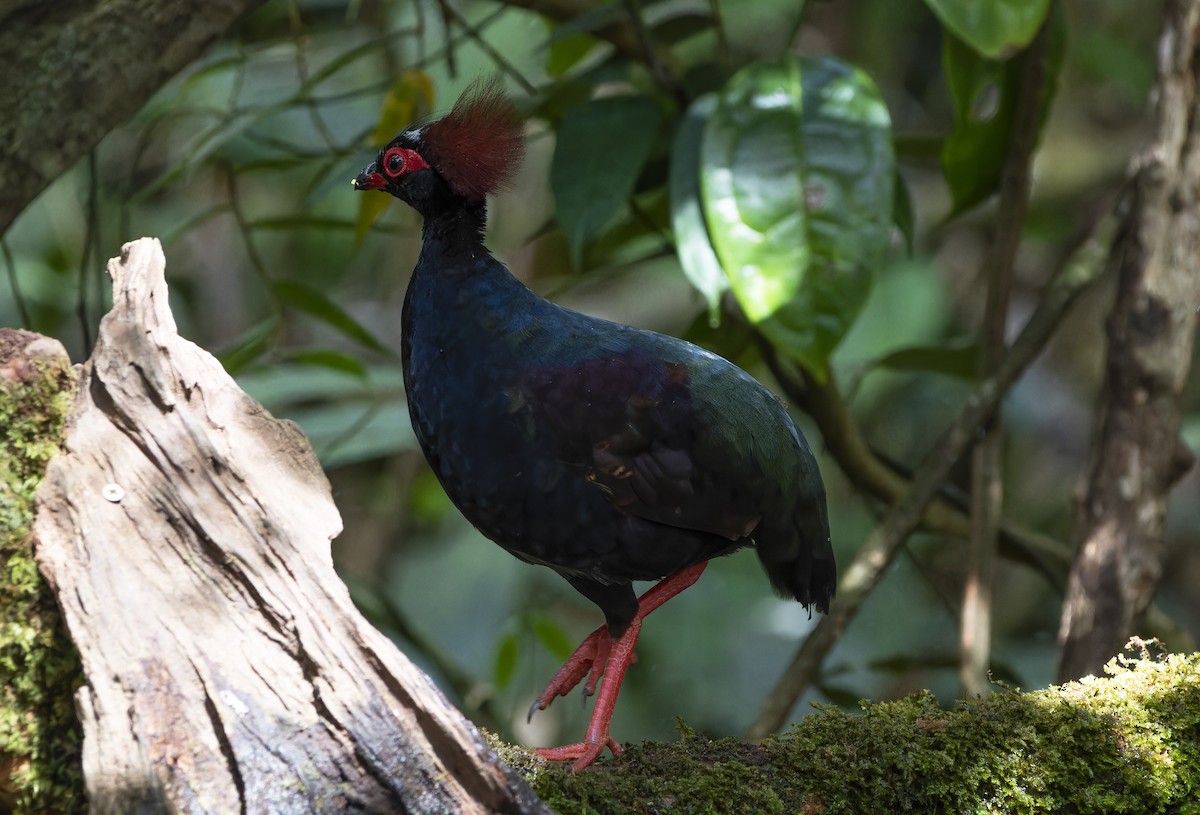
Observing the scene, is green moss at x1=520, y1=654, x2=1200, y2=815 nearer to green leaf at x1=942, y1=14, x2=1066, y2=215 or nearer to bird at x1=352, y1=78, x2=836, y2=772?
bird at x1=352, y1=78, x2=836, y2=772

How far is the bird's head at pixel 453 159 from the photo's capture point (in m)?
2.41

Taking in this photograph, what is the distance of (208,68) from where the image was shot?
158 inches

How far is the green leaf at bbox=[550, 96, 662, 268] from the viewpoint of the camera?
3.23m

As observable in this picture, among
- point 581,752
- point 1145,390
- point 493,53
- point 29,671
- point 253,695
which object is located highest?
point 1145,390

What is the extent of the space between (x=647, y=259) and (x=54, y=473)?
Answer: 2.22 m

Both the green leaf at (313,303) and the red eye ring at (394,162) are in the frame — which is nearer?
the red eye ring at (394,162)

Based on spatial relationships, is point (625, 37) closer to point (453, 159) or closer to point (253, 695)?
point (453, 159)

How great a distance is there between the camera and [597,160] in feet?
10.9

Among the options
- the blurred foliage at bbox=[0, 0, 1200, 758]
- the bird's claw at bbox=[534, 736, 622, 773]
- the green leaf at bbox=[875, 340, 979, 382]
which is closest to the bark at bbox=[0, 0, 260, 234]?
the blurred foliage at bbox=[0, 0, 1200, 758]

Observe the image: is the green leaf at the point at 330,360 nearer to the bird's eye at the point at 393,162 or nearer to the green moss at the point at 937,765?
the bird's eye at the point at 393,162

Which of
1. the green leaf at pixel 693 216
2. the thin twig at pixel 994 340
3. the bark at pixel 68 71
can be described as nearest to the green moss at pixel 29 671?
the bark at pixel 68 71

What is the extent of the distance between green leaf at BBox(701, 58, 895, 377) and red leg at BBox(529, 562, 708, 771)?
0.70m

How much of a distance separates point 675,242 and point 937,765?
1.88m

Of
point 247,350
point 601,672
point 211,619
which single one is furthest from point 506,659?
point 211,619
